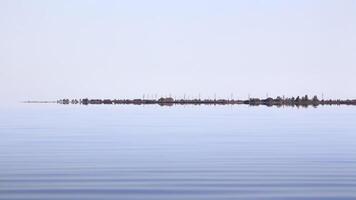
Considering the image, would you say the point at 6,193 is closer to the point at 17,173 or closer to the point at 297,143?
the point at 17,173

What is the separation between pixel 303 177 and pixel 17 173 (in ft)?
40.4

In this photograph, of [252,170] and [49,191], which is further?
[252,170]

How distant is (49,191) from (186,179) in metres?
5.98

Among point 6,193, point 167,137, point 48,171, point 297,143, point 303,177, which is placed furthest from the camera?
point 167,137

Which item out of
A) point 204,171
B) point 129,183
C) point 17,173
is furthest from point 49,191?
point 204,171

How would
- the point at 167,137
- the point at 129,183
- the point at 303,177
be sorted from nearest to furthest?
the point at 129,183, the point at 303,177, the point at 167,137

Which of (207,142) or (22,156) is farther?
(207,142)

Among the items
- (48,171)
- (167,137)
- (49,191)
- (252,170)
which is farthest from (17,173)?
(167,137)

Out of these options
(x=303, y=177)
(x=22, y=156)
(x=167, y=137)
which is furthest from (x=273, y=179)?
(x=167, y=137)

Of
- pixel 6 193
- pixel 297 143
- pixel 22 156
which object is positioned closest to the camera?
pixel 6 193

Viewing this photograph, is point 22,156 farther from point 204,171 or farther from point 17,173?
point 204,171

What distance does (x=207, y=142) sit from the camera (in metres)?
48.6

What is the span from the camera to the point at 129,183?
25.9 m

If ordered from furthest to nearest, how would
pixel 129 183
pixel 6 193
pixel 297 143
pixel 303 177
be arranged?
1. pixel 297 143
2. pixel 303 177
3. pixel 129 183
4. pixel 6 193
